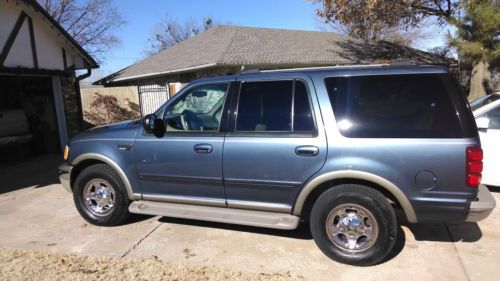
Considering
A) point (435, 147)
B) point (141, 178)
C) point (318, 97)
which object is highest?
point (318, 97)

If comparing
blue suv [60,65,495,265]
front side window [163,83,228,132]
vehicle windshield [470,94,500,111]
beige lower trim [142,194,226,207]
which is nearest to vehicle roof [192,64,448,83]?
blue suv [60,65,495,265]

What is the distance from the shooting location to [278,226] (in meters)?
4.35

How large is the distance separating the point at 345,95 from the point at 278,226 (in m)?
1.46

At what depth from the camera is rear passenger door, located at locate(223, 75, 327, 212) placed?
4.21 meters

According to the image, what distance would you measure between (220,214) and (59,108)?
29.7 ft

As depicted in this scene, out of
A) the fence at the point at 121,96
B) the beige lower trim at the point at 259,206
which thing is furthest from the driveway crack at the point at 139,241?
the fence at the point at 121,96

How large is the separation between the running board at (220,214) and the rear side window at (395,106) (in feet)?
3.61

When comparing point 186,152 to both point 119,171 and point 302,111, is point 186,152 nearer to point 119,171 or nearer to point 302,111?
point 119,171

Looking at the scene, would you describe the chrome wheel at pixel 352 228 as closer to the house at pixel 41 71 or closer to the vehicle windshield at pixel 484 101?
the vehicle windshield at pixel 484 101

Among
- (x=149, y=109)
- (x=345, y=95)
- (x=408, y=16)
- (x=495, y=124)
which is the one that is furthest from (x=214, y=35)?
(x=345, y=95)

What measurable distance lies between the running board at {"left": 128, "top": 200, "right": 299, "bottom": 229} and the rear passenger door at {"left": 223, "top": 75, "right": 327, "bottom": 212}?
0.25 ft

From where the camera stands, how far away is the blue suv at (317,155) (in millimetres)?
3844

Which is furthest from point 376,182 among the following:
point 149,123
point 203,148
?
point 149,123

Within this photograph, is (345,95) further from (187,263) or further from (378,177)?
(187,263)
